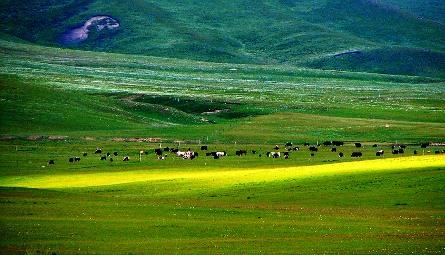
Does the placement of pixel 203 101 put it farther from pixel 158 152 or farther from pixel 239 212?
pixel 239 212

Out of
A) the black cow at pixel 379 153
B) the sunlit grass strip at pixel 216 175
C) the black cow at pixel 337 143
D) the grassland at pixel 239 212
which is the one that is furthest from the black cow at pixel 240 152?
the grassland at pixel 239 212

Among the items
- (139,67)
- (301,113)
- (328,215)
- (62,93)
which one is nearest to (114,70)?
(139,67)

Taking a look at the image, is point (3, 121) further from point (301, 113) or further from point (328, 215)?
point (328, 215)

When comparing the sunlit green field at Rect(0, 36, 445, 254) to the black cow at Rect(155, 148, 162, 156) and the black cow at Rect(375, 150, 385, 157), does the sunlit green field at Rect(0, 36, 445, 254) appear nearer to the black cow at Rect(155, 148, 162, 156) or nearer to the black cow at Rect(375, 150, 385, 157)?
the black cow at Rect(375, 150, 385, 157)

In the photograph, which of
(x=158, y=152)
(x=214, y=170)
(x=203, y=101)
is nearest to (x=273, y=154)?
(x=158, y=152)

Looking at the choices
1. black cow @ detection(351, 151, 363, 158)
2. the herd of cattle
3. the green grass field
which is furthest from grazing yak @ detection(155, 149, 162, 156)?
black cow @ detection(351, 151, 363, 158)

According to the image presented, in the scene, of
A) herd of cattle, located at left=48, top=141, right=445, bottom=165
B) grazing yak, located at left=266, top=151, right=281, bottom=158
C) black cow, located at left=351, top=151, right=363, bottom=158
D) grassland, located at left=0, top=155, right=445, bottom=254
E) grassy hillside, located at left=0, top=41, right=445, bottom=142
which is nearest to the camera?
grassland, located at left=0, top=155, right=445, bottom=254

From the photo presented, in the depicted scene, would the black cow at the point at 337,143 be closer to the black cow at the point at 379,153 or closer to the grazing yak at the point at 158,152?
the black cow at the point at 379,153

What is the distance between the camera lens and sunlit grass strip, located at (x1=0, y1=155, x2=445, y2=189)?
5003 cm

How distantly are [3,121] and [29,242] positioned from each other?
59.1m

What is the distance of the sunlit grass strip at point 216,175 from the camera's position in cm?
5003

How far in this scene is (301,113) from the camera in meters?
104

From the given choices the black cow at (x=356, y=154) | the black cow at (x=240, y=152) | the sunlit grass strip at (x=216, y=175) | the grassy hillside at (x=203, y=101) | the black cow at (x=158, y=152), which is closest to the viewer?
the sunlit grass strip at (x=216, y=175)

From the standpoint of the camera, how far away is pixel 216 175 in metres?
53.2
